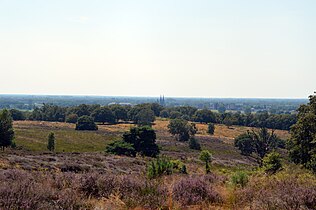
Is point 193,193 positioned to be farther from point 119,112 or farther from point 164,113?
point 164,113

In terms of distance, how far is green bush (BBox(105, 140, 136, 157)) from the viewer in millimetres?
48331

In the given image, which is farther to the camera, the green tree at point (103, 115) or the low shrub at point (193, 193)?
the green tree at point (103, 115)

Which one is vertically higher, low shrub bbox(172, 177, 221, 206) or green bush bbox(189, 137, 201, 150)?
low shrub bbox(172, 177, 221, 206)

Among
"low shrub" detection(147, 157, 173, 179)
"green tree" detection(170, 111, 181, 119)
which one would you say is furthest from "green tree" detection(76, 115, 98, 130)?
"low shrub" detection(147, 157, 173, 179)

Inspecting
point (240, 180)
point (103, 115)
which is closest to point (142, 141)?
point (240, 180)

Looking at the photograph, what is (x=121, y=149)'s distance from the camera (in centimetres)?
4859

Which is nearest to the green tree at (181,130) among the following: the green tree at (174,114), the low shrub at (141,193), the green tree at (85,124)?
the green tree at (85,124)

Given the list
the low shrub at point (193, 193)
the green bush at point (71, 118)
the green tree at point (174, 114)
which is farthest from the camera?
the green tree at point (174, 114)

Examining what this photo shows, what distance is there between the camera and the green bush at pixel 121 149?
4833cm

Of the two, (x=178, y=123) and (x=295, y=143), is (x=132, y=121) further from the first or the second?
(x=295, y=143)

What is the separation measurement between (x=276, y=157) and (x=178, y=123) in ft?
240

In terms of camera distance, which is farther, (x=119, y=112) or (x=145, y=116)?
(x=119, y=112)

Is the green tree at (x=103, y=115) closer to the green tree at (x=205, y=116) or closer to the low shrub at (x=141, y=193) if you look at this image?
the green tree at (x=205, y=116)

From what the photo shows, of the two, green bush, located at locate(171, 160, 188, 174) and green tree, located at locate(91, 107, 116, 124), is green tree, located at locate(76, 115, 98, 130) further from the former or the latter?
green bush, located at locate(171, 160, 188, 174)
